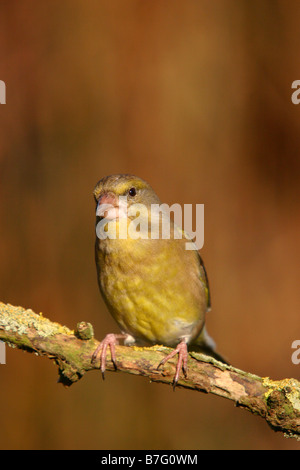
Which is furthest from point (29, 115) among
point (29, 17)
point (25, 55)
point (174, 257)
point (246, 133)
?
point (174, 257)

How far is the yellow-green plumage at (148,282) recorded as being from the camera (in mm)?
3312

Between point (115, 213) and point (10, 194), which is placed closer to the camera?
point (115, 213)

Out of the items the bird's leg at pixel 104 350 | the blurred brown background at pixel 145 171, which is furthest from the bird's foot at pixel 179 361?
the blurred brown background at pixel 145 171

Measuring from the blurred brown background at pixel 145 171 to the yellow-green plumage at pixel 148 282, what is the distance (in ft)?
7.76

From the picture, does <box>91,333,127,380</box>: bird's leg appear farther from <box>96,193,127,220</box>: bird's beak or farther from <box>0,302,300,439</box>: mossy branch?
<box>96,193,127,220</box>: bird's beak

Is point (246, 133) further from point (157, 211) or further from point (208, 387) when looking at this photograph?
point (208, 387)

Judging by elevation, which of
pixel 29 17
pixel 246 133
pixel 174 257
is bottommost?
pixel 174 257

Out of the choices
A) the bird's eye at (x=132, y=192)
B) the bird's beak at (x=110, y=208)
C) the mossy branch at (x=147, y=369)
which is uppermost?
the bird's eye at (x=132, y=192)

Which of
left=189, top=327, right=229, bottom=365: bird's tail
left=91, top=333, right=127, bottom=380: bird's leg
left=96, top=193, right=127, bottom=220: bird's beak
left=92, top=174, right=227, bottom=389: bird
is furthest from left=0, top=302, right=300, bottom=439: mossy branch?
left=189, top=327, right=229, bottom=365: bird's tail

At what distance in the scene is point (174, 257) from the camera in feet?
11.5

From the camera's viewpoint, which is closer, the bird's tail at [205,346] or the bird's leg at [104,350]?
the bird's leg at [104,350]

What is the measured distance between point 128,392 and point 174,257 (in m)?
3.04

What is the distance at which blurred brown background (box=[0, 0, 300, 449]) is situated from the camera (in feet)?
19.5

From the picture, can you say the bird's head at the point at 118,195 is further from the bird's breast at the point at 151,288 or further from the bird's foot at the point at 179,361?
the bird's foot at the point at 179,361
